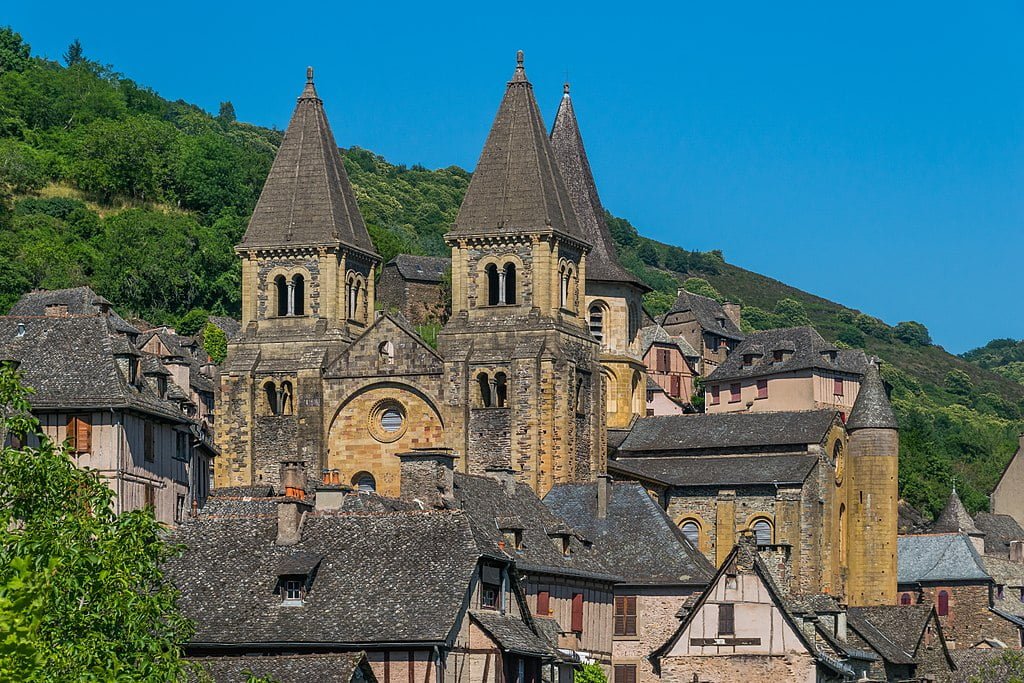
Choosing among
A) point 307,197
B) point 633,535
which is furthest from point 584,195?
point 633,535

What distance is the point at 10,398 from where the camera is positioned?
38062 millimetres

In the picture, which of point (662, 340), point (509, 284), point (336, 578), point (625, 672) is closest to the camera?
point (336, 578)

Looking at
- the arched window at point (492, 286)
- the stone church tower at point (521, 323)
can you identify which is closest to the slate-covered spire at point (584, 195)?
the stone church tower at point (521, 323)

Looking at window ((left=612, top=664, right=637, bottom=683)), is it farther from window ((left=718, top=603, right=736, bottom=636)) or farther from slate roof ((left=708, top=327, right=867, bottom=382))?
slate roof ((left=708, top=327, right=867, bottom=382))

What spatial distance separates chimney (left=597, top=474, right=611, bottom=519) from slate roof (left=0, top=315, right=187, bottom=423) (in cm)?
1542

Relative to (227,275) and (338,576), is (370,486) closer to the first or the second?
(338,576)

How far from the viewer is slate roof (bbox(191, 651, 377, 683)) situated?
140 ft

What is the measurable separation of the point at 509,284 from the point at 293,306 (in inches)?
321

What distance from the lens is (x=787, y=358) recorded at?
378ft

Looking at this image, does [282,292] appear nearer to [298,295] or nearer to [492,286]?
[298,295]

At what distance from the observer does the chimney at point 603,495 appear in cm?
7062

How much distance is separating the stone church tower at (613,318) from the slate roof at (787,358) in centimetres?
2458

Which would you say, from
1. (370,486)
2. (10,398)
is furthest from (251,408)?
(10,398)

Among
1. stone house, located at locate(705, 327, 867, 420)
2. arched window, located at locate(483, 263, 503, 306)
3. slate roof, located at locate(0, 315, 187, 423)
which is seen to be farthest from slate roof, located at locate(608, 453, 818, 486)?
stone house, located at locate(705, 327, 867, 420)
